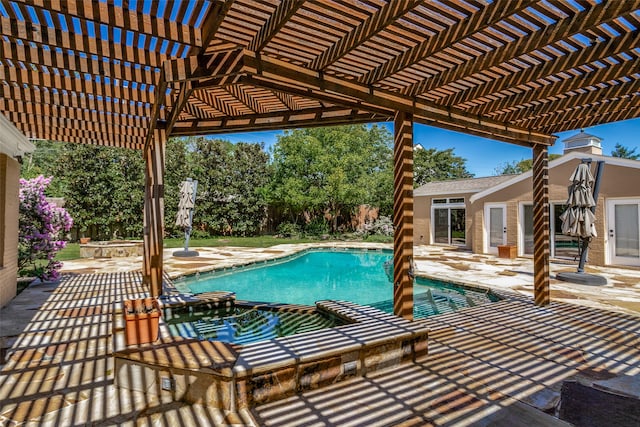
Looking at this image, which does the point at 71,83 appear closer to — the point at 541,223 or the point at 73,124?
the point at 73,124

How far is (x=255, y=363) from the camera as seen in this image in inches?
105

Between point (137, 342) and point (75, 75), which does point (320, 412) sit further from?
point (75, 75)

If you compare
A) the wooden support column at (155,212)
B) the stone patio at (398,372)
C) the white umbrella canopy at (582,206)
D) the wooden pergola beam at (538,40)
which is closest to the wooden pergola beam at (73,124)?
the wooden support column at (155,212)

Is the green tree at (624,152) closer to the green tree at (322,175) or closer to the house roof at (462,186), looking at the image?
the house roof at (462,186)

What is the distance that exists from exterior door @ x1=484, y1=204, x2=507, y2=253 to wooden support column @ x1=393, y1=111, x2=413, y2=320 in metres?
10.6

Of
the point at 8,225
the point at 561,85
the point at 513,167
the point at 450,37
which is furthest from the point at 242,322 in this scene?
the point at 513,167

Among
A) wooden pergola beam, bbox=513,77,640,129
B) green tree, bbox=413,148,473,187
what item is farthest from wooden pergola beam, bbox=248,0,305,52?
green tree, bbox=413,148,473,187

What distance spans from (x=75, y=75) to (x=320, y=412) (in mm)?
4037

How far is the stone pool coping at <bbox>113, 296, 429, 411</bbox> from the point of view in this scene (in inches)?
101

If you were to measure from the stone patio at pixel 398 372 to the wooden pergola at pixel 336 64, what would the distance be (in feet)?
3.45

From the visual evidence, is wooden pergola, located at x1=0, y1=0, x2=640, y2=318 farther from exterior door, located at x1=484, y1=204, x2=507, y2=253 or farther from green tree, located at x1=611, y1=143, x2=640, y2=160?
green tree, located at x1=611, y1=143, x2=640, y2=160

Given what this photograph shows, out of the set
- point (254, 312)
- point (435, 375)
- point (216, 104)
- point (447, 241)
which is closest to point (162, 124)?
point (216, 104)

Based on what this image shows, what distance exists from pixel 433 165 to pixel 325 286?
76.2 ft

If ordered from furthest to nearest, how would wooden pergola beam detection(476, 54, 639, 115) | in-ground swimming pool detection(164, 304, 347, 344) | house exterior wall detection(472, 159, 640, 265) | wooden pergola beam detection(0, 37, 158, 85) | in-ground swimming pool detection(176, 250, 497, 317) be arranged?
house exterior wall detection(472, 159, 640, 265) < in-ground swimming pool detection(176, 250, 497, 317) < in-ground swimming pool detection(164, 304, 347, 344) < wooden pergola beam detection(476, 54, 639, 115) < wooden pergola beam detection(0, 37, 158, 85)
